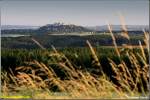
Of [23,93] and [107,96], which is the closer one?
[107,96]

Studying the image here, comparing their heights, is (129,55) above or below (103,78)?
above

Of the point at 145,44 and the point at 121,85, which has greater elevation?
the point at 145,44

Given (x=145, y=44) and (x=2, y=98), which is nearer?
(x=145, y=44)

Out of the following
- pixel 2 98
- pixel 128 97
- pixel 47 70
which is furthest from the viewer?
pixel 2 98

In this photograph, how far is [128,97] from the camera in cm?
292

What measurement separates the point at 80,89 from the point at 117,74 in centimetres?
32

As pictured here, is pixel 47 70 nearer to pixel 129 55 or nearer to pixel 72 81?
pixel 72 81

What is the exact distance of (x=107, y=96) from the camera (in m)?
2.98

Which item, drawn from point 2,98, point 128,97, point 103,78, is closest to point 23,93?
point 2,98

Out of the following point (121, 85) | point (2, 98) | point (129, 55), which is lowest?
point (2, 98)

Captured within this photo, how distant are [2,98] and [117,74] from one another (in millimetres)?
1120

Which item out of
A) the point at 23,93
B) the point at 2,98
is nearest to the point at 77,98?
the point at 23,93

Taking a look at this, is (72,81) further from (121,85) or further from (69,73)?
(121,85)

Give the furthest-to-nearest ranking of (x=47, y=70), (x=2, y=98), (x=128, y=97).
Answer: (x=2, y=98), (x=47, y=70), (x=128, y=97)
